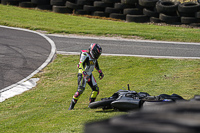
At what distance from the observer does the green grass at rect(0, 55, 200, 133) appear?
346 inches

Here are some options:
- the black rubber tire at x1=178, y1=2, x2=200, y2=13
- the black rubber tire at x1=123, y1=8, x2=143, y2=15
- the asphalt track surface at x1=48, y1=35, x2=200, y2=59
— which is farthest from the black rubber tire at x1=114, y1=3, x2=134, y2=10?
the asphalt track surface at x1=48, y1=35, x2=200, y2=59

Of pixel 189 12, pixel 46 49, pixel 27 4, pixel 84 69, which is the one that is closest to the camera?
pixel 84 69

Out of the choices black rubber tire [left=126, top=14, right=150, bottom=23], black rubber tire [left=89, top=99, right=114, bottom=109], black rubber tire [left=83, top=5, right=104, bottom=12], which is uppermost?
black rubber tire [left=83, top=5, right=104, bottom=12]

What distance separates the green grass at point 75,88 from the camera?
28.9ft

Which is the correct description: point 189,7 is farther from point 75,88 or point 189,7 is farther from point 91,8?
point 75,88

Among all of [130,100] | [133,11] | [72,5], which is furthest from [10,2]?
[130,100]

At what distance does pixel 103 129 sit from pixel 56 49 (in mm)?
20312

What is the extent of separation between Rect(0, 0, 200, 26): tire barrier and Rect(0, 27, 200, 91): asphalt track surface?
376 cm

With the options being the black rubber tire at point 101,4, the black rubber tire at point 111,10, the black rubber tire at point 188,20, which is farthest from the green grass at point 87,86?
the black rubber tire at point 101,4

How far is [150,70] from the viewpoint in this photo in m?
16.7

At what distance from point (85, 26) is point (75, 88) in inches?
516

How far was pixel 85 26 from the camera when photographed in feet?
88.9

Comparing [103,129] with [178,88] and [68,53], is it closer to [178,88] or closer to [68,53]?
[178,88]

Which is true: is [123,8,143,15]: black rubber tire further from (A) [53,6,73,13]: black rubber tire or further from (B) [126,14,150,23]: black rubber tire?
(A) [53,6,73,13]: black rubber tire
